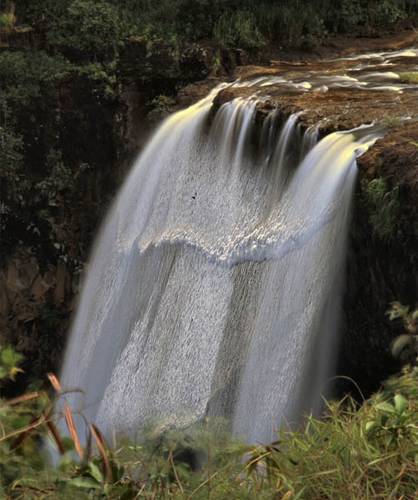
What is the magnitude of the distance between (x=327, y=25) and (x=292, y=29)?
0.90 m

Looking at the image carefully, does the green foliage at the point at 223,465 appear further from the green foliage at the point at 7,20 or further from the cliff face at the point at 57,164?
the green foliage at the point at 7,20

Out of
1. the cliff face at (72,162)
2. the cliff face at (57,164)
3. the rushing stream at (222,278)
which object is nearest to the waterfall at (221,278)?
the rushing stream at (222,278)

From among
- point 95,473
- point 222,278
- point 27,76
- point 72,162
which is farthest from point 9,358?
point 27,76

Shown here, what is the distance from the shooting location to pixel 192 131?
9.84 m

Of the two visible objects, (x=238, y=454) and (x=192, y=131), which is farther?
(x=192, y=131)

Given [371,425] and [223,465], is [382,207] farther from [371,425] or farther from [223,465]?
[223,465]

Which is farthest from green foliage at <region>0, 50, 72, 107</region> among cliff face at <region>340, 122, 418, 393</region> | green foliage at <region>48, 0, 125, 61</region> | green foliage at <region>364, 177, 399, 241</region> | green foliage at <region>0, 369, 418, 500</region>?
green foliage at <region>0, 369, 418, 500</region>

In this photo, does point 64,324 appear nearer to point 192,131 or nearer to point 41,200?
point 41,200

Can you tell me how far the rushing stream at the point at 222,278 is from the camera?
269 inches

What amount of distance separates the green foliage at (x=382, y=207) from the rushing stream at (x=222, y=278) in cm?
39

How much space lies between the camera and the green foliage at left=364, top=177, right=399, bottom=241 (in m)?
6.26

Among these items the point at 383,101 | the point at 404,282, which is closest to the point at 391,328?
the point at 404,282

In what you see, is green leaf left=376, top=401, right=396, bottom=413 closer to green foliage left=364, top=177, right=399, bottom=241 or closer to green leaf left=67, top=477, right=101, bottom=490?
green leaf left=67, top=477, right=101, bottom=490

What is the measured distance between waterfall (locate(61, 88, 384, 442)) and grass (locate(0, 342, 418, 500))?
2.66m
